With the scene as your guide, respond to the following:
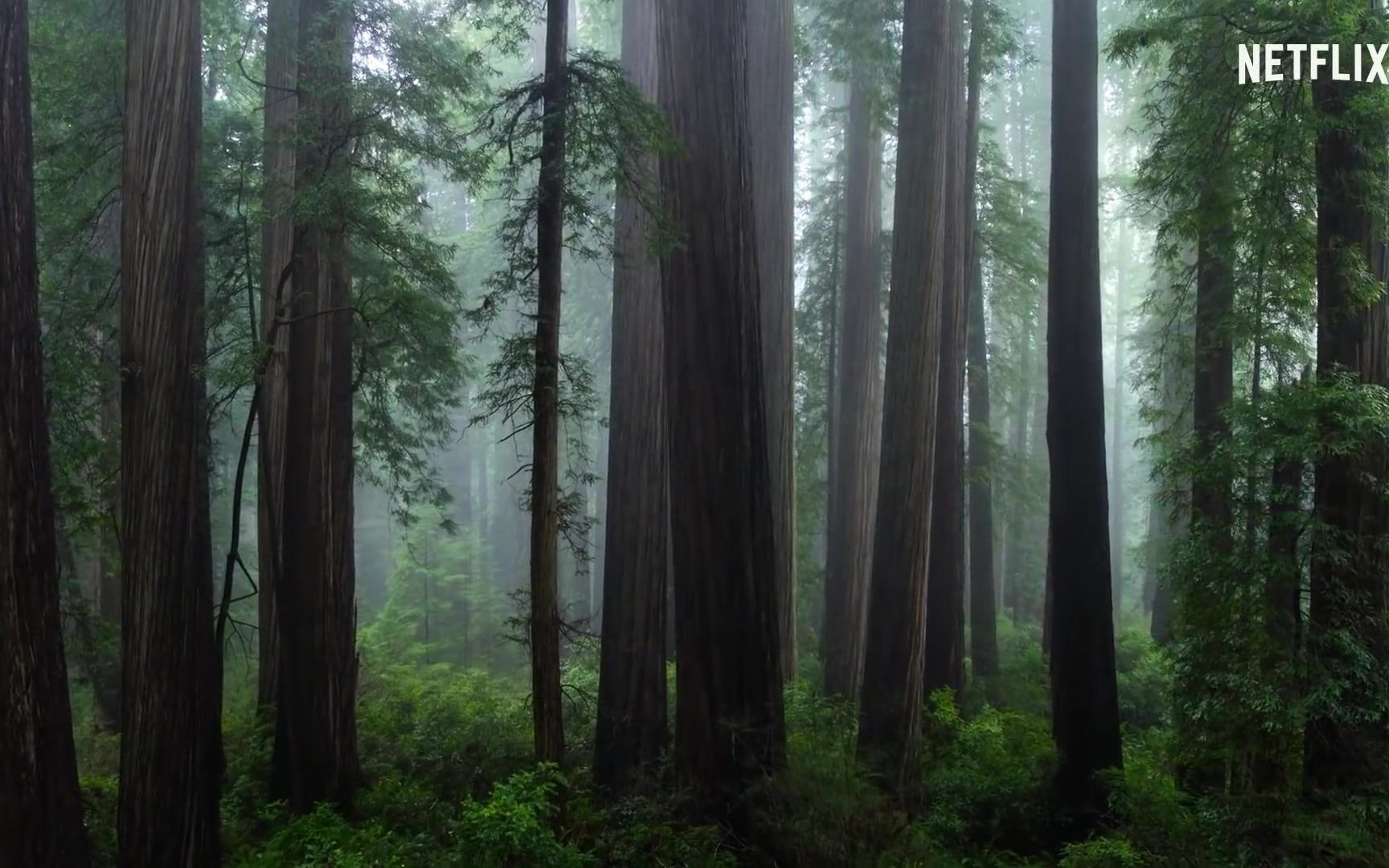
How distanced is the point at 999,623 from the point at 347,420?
1971cm

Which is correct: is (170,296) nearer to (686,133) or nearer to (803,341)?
(686,133)

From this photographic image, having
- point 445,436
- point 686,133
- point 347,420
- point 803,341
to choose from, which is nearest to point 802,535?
point 803,341

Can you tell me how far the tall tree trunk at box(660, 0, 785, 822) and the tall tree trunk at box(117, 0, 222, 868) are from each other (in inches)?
141

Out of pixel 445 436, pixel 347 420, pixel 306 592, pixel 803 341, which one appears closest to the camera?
pixel 306 592

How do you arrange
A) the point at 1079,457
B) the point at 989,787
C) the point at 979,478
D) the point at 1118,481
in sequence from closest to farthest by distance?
the point at 1079,457 → the point at 989,787 → the point at 979,478 → the point at 1118,481

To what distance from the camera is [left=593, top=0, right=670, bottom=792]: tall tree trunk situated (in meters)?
9.52

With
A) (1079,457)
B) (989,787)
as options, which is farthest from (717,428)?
(989,787)

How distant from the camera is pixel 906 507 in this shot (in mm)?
9578

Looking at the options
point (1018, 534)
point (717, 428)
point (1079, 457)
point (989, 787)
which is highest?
point (717, 428)

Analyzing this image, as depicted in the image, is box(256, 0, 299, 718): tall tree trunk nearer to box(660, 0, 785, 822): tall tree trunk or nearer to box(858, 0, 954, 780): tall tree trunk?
box(660, 0, 785, 822): tall tree trunk

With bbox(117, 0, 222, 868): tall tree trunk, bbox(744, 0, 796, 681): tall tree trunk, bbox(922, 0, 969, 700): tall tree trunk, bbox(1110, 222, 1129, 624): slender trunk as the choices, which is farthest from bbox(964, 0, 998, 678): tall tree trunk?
bbox(117, 0, 222, 868): tall tree trunk

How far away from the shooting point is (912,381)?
31.8 feet

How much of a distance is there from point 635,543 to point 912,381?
11.2 ft

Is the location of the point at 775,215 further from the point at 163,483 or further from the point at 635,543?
the point at 163,483
